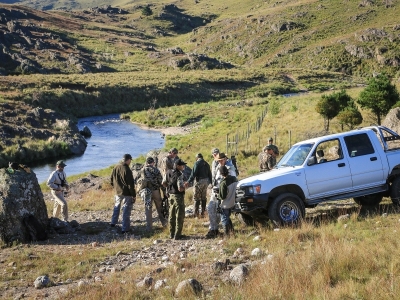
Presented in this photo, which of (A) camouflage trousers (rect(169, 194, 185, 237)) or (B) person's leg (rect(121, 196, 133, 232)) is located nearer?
(A) camouflage trousers (rect(169, 194, 185, 237))

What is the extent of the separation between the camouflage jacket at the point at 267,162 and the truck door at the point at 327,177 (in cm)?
358

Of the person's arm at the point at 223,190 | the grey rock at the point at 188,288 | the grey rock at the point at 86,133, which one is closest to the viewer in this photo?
the grey rock at the point at 188,288

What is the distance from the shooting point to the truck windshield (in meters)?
10.6

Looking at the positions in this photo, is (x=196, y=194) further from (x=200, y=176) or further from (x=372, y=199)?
(x=372, y=199)

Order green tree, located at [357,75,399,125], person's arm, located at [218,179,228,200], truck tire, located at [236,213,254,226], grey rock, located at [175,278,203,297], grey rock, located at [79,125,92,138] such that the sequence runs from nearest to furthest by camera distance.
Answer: grey rock, located at [175,278,203,297] < person's arm, located at [218,179,228,200] < truck tire, located at [236,213,254,226] < green tree, located at [357,75,399,125] < grey rock, located at [79,125,92,138]

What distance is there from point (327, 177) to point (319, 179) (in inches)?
8.3

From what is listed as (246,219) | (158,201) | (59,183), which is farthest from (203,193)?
(59,183)

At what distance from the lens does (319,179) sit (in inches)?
406

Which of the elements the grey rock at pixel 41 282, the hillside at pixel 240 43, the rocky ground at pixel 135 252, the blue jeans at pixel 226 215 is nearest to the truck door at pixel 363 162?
the rocky ground at pixel 135 252

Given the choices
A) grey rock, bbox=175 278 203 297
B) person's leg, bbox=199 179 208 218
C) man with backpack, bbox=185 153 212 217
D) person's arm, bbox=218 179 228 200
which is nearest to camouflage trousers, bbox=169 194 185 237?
person's arm, bbox=218 179 228 200

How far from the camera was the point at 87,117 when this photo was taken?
59406mm

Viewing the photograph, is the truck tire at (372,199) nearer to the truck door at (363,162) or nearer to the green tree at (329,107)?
the truck door at (363,162)

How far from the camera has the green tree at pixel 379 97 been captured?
28.5 m

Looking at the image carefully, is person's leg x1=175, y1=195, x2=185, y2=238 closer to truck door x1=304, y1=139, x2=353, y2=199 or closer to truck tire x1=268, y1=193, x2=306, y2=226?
truck tire x1=268, y1=193, x2=306, y2=226
